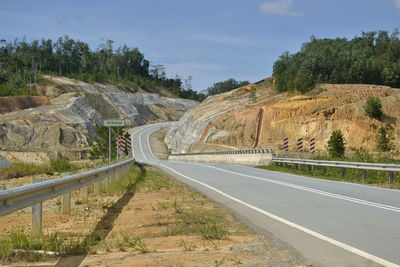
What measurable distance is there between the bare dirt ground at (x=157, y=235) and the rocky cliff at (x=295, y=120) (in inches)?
1889

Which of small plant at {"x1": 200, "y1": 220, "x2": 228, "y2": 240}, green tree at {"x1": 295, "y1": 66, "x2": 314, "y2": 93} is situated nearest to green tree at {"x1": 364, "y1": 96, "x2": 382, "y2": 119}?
green tree at {"x1": 295, "y1": 66, "x2": 314, "y2": 93}

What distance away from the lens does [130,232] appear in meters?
7.84

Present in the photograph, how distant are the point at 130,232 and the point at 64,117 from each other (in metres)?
82.1

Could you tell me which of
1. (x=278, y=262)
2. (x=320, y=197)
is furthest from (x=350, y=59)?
(x=278, y=262)

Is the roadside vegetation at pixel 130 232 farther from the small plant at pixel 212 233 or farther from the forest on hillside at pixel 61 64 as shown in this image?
the forest on hillside at pixel 61 64

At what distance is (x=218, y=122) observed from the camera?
77.1 m

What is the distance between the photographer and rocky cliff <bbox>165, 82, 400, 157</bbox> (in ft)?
193

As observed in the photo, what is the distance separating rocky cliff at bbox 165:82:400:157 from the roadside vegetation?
4736 cm

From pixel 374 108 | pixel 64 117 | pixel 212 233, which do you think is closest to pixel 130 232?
pixel 212 233

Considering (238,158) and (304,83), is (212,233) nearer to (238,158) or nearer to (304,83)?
(238,158)

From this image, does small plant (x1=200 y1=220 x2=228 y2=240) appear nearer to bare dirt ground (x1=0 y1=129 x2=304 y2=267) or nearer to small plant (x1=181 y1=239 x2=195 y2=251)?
bare dirt ground (x1=0 y1=129 x2=304 y2=267)

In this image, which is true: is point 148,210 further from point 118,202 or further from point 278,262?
point 278,262

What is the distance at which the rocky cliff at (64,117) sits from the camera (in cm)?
7219

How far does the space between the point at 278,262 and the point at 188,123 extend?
269 feet
